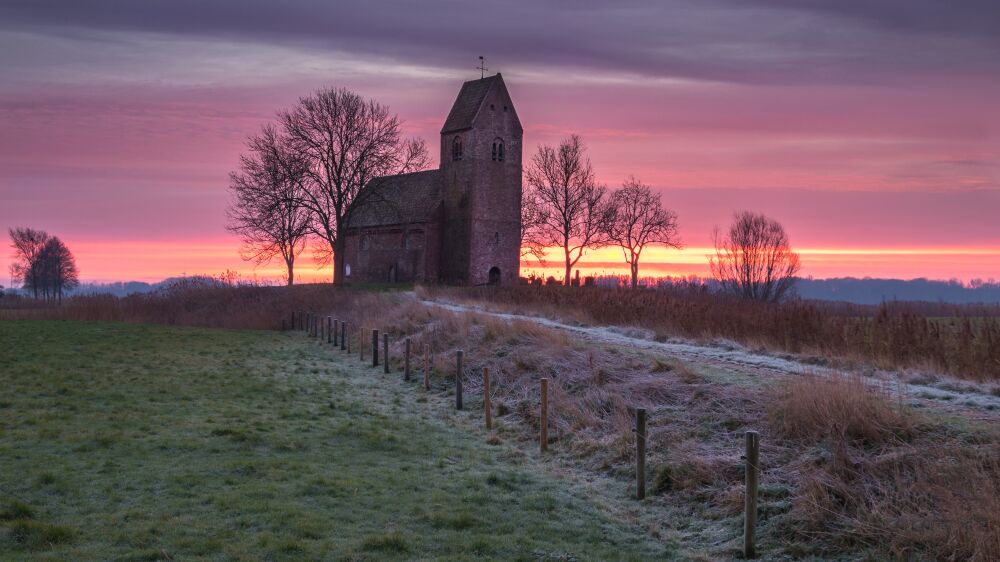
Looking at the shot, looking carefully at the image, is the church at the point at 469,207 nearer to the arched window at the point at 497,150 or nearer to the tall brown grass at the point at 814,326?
the arched window at the point at 497,150

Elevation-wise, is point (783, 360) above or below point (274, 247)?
below

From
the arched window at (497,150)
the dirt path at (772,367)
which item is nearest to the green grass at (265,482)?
the dirt path at (772,367)

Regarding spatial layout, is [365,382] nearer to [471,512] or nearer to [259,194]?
[471,512]

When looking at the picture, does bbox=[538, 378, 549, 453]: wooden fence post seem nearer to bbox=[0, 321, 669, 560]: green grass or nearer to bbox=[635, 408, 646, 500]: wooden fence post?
bbox=[0, 321, 669, 560]: green grass

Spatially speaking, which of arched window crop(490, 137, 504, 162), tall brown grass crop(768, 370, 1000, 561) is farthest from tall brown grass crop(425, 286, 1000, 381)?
arched window crop(490, 137, 504, 162)

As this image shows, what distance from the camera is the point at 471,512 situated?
9.80 metres

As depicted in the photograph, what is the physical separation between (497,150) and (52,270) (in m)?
69.9

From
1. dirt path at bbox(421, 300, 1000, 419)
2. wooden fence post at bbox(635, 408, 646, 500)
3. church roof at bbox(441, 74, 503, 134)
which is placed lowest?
wooden fence post at bbox(635, 408, 646, 500)

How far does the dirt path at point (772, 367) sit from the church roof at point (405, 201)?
40349 millimetres

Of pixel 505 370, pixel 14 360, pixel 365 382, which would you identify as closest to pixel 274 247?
pixel 14 360

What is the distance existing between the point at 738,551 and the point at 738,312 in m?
15.7

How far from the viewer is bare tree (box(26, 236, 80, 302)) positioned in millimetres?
102875

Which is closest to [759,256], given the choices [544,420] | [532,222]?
[532,222]

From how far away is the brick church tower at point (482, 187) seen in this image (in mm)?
62250
